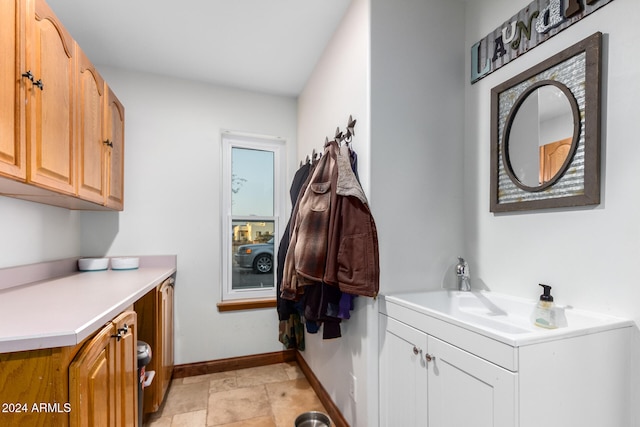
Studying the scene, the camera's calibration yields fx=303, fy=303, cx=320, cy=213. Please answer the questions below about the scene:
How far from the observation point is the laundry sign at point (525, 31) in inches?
47.2

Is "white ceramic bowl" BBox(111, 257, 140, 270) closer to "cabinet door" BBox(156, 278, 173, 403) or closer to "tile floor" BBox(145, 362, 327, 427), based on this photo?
"cabinet door" BBox(156, 278, 173, 403)

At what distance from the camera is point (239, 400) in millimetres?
2162

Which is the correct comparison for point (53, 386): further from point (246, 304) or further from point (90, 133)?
point (246, 304)

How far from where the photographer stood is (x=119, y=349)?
3.86 feet

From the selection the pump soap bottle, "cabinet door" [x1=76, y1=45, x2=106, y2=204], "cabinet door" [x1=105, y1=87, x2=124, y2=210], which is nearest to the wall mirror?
the pump soap bottle

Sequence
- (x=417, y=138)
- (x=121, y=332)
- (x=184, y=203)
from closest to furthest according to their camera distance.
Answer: (x=121, y=332), (x=417, y=138), (x=184, y=203)

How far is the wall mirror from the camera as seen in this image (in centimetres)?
114

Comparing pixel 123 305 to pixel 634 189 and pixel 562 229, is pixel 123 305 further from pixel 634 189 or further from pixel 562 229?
pixel 634 189

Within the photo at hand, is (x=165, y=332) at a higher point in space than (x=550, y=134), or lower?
lower

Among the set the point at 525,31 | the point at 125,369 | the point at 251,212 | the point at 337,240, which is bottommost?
the point at 125,369

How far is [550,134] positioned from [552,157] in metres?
0.10

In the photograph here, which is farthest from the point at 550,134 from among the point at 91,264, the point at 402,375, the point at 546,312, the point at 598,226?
the point at 91,264

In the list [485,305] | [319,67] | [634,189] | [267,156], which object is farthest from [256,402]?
[319,67]

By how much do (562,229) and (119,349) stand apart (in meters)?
1.83
